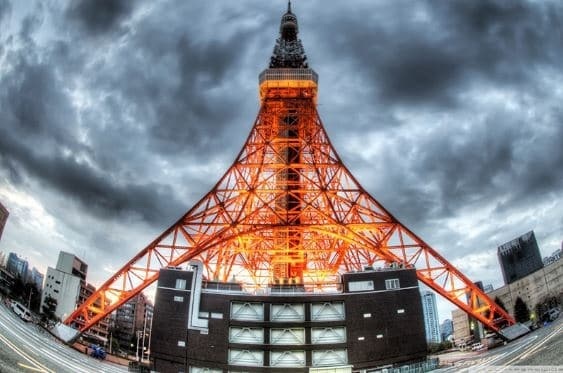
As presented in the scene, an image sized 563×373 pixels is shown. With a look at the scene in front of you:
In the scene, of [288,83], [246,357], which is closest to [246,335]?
[246,357]

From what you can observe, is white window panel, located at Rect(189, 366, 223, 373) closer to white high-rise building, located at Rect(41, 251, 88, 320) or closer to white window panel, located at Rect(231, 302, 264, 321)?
white window panel, located at Rect(231, 302, 264, 321)

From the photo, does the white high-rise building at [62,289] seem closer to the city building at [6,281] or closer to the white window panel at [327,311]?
the city building at [6,281]

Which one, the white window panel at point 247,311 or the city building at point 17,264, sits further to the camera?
the city building at point 17,264

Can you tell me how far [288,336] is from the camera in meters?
28.8

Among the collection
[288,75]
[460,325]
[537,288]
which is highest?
[288,75]

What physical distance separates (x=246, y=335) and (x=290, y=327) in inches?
122

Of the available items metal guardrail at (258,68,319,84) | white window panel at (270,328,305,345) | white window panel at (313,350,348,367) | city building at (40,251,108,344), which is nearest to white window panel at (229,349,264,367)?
white window panel at (270,328,305,345)

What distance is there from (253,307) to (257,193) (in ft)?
33.0

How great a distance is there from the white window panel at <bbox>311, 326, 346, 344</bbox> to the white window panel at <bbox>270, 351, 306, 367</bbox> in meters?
1.34

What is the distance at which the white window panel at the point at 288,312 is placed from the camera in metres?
29.3

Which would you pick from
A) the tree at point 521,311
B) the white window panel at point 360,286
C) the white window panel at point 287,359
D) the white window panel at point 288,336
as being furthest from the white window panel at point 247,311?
the tree at point 521,311

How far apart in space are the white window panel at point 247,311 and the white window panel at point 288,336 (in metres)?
1.42

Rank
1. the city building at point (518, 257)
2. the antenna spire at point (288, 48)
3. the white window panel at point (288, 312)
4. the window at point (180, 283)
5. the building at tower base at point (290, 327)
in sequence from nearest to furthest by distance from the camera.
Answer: the building at tower base at point (290, 327) < the white window panel at point (288, 312) < the window at point (180, 283) < the antenna spire at point (288, 48) < the city building at point (518, 257)

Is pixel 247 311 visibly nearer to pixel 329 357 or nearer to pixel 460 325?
pixel 329 357
